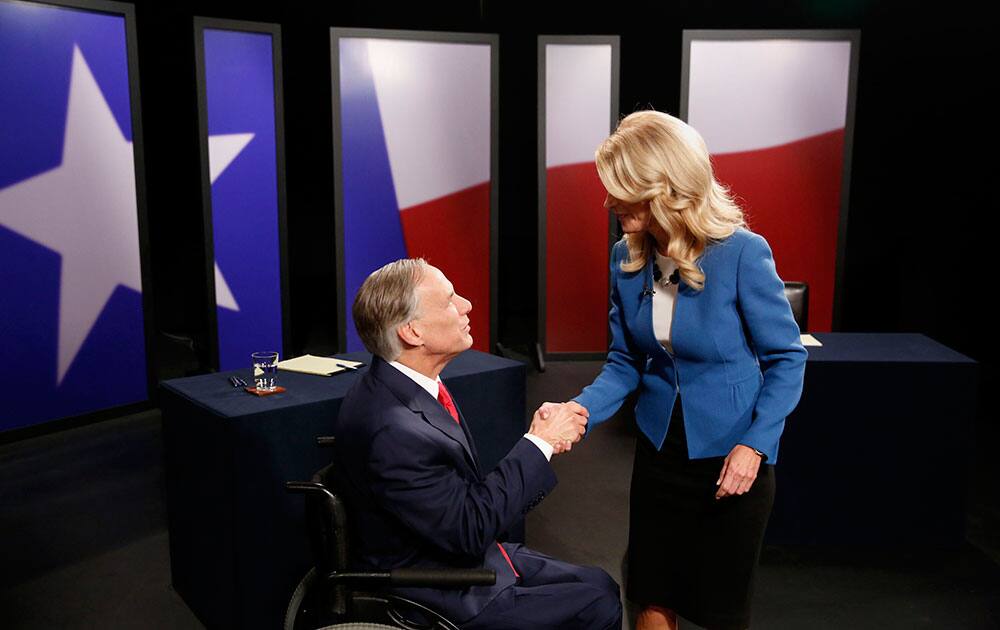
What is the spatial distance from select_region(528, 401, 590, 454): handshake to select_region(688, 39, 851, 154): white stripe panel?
3.85 meters

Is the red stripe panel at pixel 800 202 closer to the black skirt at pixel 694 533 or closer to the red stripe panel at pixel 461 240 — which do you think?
the red stripe panel at pixel 461 240

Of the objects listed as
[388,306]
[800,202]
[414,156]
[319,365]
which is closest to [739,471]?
[388,306]

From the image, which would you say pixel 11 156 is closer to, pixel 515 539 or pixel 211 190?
pixel 211 190

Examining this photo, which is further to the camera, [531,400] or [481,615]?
[531,400]

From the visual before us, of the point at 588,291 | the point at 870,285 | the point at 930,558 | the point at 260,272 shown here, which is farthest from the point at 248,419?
the point at 870,285

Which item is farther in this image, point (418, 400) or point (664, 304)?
point (664, 304)

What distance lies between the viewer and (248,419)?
94.9 inches

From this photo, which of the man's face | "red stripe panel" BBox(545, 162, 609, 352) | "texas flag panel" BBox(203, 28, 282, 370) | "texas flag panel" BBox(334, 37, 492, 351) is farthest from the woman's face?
"red stripe panel" BBox(545, 162, 609, 352)

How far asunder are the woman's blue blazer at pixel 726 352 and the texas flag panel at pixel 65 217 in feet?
11.2

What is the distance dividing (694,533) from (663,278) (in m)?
0.60

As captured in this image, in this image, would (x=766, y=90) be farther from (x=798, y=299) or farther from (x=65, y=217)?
(x=65, y=217)

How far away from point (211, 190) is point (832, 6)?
165 inches

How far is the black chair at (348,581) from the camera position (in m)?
1.67

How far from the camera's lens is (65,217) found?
448cm
